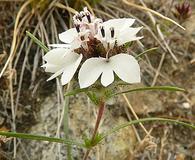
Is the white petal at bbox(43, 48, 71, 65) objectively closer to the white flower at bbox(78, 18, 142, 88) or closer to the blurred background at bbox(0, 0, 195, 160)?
the white flower at bbox(78, 18, 142, 88)

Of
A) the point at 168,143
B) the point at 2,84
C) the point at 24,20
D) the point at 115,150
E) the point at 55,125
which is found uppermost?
the point at 24,20

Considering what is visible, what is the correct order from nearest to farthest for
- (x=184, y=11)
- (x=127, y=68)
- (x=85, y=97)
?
(x=127, y=68) < (x=85, y=97) < (x=184, y=11)

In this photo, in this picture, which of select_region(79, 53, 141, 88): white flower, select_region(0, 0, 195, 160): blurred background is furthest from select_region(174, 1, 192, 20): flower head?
select_region(79, 53, 141, 88): white flower

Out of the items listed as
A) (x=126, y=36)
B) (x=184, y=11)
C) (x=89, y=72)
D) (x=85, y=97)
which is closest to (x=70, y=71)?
(x=89, y=72)

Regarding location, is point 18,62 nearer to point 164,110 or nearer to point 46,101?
point 46,101

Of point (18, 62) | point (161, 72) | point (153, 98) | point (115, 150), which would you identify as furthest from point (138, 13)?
point (115, 150)

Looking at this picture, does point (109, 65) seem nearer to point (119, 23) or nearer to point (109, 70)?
point (109, 70)

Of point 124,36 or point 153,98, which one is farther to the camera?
point 153,98
